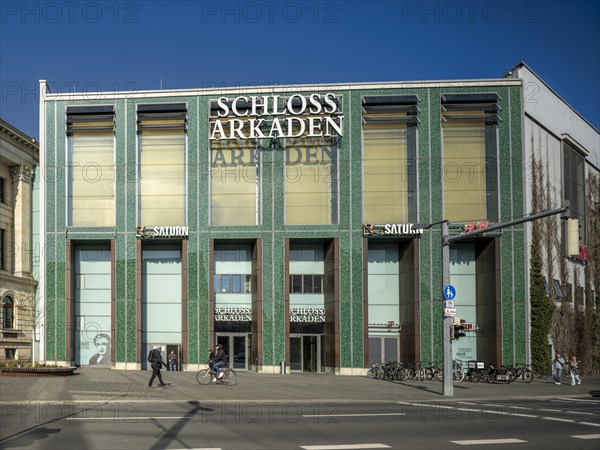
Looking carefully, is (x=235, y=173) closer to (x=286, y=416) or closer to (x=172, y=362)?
(x=172, y=362)

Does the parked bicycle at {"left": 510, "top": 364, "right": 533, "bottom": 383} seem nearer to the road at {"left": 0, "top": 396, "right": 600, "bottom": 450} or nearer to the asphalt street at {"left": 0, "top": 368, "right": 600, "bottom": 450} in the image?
the asphalt street at {"left": 0, "top": 368, "right": 600, "bottom": 450}

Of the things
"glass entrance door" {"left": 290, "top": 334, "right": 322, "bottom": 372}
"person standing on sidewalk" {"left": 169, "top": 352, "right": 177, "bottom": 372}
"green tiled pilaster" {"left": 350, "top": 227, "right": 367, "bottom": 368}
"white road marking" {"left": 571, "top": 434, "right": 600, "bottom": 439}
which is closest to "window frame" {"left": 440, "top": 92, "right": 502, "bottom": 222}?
"green tiled pilaster" {"left": 350, "top": 227, "right": 367, "bottom": 368}

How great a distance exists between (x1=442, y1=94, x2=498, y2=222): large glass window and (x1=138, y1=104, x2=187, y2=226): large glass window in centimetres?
1624

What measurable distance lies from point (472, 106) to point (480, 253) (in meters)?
9.10

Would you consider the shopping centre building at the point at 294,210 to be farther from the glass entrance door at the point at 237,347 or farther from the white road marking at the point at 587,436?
the white road marking at the point at 587,436

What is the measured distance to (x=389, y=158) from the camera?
47938 millimetres

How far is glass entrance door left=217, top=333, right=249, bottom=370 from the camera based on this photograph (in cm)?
4953

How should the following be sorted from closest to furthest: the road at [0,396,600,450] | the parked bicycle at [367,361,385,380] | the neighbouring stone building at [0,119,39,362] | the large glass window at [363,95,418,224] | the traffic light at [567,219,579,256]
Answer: the road at [0,396,600,450] < the traffic light at [567,219,579,256] < the parked bicycle at [367,361,385,380] < the large glass window at [363,95,418,224] < the neighbouring stone building at [0,119,39,362]

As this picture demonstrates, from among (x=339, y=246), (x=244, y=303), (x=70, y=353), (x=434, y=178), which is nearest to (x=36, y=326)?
(x=70, y=353)

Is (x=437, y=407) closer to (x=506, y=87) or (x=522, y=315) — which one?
(x=522, y=315)

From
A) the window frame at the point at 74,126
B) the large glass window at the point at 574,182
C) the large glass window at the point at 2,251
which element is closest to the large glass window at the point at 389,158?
the large glass window at the point at 574,182

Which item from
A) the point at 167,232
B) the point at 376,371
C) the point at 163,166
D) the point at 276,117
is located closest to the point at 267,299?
the point at 167,232

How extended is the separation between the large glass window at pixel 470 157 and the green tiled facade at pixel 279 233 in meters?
0.50

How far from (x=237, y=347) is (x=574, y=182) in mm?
26983
